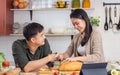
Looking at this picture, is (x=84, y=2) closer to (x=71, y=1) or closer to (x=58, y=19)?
(x=71, y=1)

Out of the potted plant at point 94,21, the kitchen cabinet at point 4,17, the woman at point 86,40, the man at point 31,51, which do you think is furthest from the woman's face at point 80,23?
the kitchen cabinet at point 4,17

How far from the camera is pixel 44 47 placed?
239 cm

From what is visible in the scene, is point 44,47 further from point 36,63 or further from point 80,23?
point 80,23

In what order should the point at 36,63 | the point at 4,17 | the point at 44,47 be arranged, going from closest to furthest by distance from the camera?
the point at 36,63, the point at 44,47, the point at 4,17

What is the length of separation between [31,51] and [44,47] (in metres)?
0.17

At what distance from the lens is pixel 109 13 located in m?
3.72

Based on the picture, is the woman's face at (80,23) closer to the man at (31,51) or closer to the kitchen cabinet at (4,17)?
the man at (31,51)

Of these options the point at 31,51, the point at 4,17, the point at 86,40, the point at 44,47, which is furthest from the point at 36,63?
the point at 4,17

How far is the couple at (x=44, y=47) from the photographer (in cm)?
212

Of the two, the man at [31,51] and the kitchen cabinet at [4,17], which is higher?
the kitchen cabinet at [4,17]

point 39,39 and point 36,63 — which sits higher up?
point 39,39

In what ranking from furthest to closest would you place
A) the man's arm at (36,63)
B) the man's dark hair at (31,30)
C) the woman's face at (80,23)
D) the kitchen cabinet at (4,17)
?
1. the kitchen cabinet at (4,17)
2. the woman's face at (80,23)
3. the man's dark hair at (31,30)
4. the man's arm at (36,63)

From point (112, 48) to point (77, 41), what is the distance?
148 centimetres

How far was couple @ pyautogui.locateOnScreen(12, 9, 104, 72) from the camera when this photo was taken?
212 centimetres
